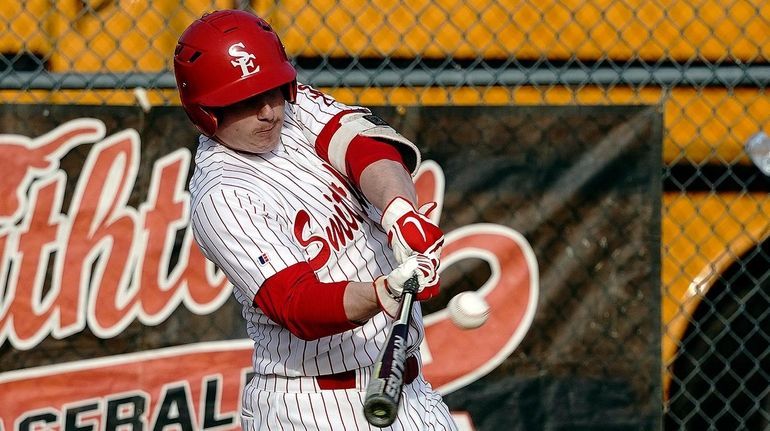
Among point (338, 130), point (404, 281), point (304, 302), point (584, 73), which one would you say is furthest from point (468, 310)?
point (584, 73)

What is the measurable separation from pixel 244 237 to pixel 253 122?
11.1 inches

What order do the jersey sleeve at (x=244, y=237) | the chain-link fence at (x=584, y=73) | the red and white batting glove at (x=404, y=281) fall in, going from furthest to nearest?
the chain-link fence at (x=584, y=73), the jersey sleeve at (x=244, y=237), the red and white batting glove at (x=404, y=281)

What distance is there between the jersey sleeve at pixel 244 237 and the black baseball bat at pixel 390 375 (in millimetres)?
319

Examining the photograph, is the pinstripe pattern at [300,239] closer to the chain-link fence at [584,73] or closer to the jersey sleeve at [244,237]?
the jersey sleeve at [244,237]

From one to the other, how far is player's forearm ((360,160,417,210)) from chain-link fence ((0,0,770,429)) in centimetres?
123

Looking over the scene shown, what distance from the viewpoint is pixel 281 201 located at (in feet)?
8.29

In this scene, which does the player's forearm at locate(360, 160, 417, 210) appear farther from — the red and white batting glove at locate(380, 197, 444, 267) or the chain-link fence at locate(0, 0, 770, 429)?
the chain-link fence at locate(0, 0, 770, 429)

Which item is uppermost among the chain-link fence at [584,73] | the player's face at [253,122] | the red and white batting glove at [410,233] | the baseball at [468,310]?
the player's face at [253,122]

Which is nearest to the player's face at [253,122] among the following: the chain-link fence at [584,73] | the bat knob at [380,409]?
the bat knob at [380,409]

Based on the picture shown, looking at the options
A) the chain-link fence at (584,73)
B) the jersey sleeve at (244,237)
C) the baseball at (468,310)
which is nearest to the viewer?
the baseball at (468,310)

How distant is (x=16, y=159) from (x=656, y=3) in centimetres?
210

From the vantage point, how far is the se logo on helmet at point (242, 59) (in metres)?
2.42

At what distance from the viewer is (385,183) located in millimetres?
2432

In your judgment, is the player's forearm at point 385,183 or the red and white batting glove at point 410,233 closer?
the red and white batting glove at point 410,233
